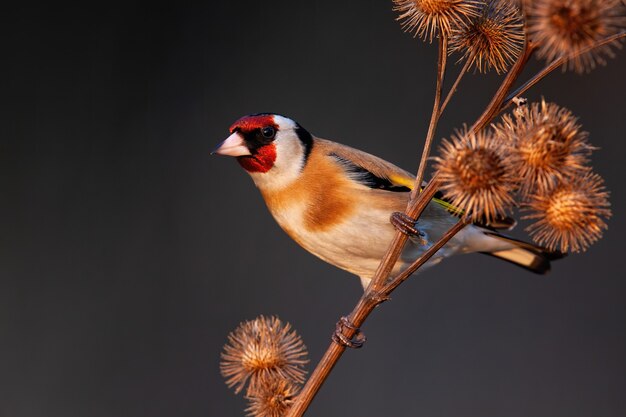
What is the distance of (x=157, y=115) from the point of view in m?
3.46

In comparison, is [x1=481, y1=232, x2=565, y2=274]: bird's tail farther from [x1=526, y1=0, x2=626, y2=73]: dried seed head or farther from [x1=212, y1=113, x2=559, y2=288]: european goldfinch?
[x1=526, y1=0, x2=626, y2=73]: dried seed head

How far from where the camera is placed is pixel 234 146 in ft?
5.46

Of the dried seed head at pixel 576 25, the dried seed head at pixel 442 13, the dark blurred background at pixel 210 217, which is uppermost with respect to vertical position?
the dried seed head at pixel 576 25

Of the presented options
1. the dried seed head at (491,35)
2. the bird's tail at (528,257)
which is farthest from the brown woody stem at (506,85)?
the bird's tail at (528,257)

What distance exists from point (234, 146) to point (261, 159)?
0.12 m

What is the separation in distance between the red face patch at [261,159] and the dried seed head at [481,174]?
0.74 m

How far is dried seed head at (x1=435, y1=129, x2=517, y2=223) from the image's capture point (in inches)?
40.6

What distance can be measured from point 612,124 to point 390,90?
1.02m

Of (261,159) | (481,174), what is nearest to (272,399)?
(481,174)

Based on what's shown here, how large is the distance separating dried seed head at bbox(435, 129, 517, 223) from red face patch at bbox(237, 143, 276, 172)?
0.74 meters

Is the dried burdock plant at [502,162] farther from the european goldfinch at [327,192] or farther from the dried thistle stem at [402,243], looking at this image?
the european goldfinch at [327,192]

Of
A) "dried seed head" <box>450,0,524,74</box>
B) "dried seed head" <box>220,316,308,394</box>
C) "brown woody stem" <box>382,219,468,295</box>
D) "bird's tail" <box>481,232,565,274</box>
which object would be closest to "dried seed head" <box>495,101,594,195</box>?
"brown woody stem" <box>382,219,468,295</box>

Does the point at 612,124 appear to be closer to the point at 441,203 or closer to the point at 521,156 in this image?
the point at 441,203

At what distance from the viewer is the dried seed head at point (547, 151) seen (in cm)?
103
